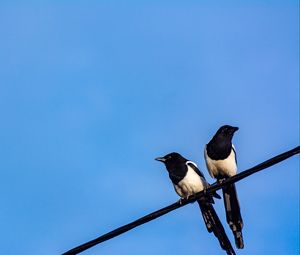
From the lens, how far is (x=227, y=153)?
26.3 ft

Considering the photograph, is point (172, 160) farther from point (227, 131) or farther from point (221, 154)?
point (227, 131)

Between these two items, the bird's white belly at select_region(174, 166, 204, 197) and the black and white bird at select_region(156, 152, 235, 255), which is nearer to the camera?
the black and white bird at select_region(156, 152, 235, 255)

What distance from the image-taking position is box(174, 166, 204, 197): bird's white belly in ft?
25.9

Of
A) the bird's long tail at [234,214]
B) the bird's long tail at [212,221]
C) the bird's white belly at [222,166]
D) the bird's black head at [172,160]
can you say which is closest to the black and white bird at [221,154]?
the bird's white belly at [222,166]

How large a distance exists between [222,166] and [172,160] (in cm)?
58

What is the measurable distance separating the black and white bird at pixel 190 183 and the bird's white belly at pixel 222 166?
13cm

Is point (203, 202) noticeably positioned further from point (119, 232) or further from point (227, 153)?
point (119, 232)

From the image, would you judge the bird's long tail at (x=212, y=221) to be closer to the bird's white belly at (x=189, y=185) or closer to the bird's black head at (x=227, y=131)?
the bird's white belly at (x=189, y=185)

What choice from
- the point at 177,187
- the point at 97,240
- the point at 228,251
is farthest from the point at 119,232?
the point at 177,187

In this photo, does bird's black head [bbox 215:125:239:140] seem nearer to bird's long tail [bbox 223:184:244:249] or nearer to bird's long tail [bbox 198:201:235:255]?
bird's long tail [bbox 223:184:244:249]

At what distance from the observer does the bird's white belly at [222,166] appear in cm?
800

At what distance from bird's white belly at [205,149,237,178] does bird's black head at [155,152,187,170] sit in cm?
30

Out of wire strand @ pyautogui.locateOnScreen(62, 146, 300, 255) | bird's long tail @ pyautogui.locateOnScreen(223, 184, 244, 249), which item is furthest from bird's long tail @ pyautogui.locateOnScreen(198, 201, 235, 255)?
wire strand @ pyautogui.locateOnScreen(62, 146, 300, 255)

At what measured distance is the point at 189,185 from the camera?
25.9ft
